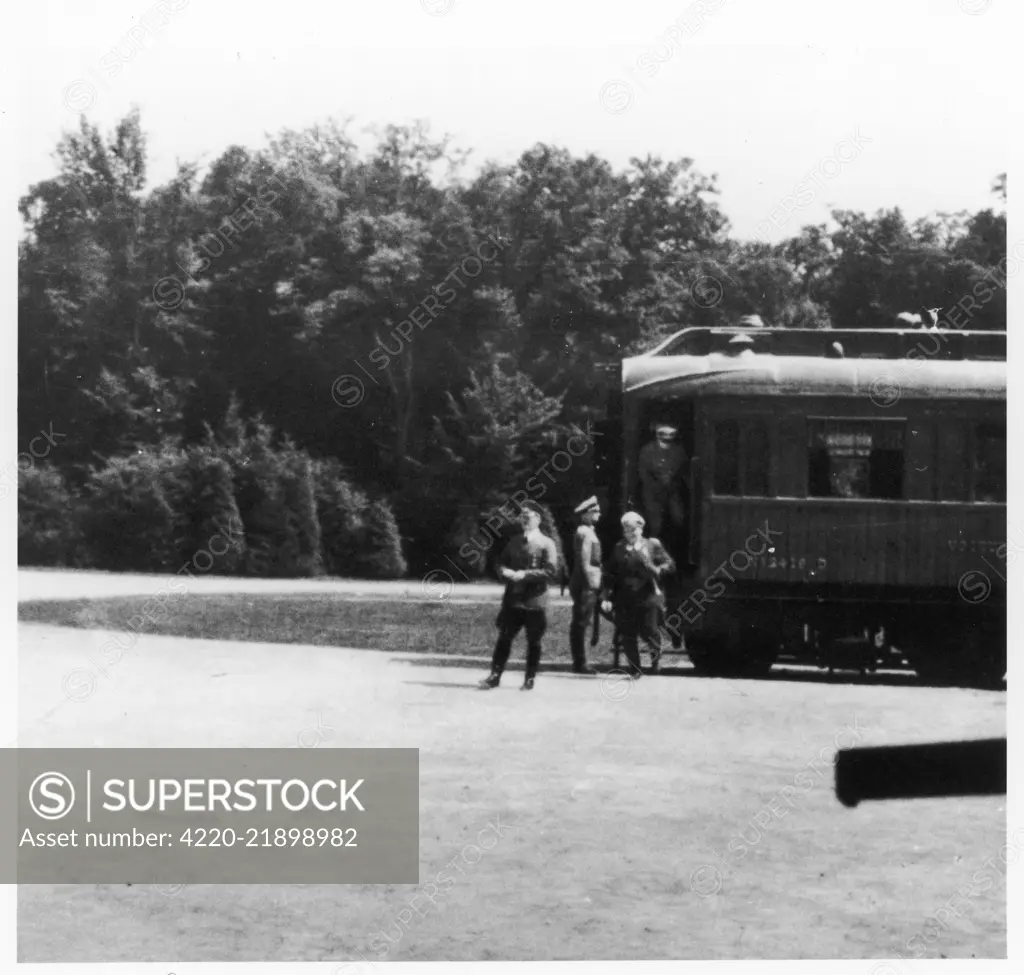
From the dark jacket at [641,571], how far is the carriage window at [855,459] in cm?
148

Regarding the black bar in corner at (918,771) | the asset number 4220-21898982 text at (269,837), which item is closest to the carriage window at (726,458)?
the asset number 4220-21898982 text at (269,837)

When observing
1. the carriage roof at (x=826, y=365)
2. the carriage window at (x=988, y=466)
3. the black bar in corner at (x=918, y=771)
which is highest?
the carriage roof at (x=826, y=365)

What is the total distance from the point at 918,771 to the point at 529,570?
1221 cm

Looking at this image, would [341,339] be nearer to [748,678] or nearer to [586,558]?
[586,558]

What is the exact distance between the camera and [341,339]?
117 ft

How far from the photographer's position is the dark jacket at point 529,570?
1529 cm

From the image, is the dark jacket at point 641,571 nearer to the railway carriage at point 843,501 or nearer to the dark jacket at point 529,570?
the railway carriage at point 843,501

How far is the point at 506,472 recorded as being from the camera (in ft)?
113

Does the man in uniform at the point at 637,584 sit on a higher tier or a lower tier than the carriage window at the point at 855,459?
lower

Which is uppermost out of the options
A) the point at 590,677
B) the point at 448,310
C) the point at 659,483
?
the point at 448,310

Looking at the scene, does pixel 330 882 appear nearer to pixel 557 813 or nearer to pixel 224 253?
pixel 557 813

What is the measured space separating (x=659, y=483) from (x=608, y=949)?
10638mm

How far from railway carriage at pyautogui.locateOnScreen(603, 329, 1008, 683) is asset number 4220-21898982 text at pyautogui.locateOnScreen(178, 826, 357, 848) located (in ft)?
29.5

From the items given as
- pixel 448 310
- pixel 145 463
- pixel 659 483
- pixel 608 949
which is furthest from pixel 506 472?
pixel 608 949
